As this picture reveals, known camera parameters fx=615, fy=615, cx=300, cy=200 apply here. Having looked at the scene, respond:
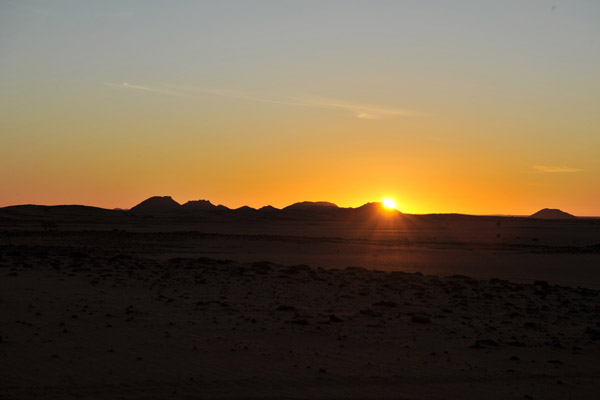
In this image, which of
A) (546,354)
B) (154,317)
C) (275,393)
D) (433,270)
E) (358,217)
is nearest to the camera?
(275,393)

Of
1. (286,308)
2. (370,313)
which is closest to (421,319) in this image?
(370,313)

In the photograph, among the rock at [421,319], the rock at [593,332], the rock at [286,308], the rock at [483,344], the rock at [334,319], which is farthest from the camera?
the rock at [286,308]

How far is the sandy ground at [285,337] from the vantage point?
9.29 metres

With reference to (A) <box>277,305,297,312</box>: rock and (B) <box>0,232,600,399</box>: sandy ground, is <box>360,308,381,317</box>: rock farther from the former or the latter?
(A) <box>277,305,297,312</box>: rock

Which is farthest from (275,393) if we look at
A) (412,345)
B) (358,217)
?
(358,217)

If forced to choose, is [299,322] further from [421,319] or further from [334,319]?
[421,319]

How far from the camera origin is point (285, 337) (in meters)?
12.2

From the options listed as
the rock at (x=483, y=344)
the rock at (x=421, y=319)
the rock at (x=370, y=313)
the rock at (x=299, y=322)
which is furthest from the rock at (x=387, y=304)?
the rock at (x=483, y=344)

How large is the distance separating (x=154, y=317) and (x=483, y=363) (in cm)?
696

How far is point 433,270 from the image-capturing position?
27.3 m

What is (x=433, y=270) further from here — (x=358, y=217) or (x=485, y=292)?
(x=358, y=217)

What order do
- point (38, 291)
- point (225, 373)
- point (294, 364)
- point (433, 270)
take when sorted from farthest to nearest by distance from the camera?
1. point (433, 270)
2. point (38, 291)
3. point (294, 364)
4. point (225, 373)

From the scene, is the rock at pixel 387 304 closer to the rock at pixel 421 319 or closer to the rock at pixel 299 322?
the rock at pixel 421 319

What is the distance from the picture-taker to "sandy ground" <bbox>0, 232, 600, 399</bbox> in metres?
9.29
